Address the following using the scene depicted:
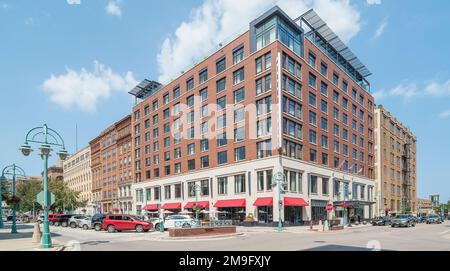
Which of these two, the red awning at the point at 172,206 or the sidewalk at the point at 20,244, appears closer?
the sidewalk at the point at 20,244

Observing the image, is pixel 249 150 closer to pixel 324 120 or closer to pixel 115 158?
pixel 324 120

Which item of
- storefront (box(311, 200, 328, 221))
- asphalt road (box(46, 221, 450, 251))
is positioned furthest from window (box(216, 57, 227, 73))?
asphalt road (box(46, 221, 450, 251))

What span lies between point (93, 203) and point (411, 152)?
302 feet

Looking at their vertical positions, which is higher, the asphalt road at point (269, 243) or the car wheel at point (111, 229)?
the asphalt road at point (269, 243)

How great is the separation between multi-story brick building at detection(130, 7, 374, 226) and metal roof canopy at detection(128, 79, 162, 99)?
3035 millimetres

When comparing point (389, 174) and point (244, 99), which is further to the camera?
point (389, 174)

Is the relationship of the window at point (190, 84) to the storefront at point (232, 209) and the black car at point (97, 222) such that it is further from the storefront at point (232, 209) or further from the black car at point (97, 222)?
the black car at point (97, 222)

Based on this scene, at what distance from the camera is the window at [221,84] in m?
53.8

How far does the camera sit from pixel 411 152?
4099 inches

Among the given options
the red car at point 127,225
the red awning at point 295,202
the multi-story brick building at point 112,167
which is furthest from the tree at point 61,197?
the red awning at point 295,202

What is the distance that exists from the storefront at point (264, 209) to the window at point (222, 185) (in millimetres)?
7477

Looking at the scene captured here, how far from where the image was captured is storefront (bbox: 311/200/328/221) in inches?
1983
